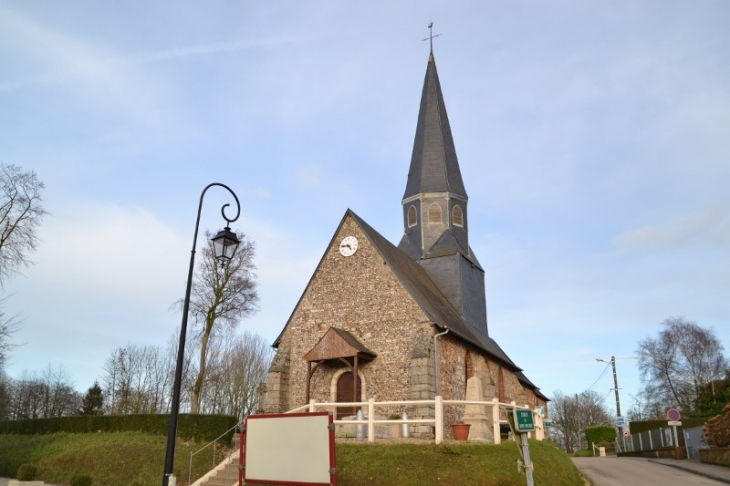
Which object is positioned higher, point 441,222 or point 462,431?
point 441,222

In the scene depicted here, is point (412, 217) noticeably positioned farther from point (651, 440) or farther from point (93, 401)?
point (93, 401)

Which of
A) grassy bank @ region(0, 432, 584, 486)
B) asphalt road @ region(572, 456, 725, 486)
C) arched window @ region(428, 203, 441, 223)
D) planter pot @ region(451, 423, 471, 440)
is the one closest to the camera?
grassy bank @ region(0, 432, 584, 486)

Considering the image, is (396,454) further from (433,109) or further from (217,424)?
(433,109)

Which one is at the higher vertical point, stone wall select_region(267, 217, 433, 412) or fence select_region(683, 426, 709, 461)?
stone wall select_region(267, 217, 433, 412)

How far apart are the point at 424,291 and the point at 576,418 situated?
187 feet

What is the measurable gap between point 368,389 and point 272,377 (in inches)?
138

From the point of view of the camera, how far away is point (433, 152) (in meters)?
29.4

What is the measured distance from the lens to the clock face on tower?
20.4 m

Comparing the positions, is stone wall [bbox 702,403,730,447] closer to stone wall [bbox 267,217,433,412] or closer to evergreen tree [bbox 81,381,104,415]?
stone wall [bbox 267,217,433,412]

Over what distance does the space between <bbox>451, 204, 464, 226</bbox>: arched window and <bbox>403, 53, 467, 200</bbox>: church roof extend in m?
0.88

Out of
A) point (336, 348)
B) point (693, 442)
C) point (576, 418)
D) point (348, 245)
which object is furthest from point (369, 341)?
point (576, 418)

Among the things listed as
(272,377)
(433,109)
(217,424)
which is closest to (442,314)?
(272,377)

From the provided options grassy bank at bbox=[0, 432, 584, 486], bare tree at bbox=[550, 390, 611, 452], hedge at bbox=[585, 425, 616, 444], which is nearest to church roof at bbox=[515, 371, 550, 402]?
hedge at bbox=[585, 425, 616, 444]

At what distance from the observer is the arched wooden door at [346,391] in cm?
1812
